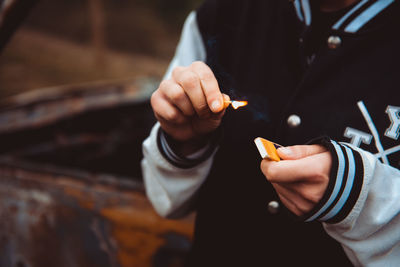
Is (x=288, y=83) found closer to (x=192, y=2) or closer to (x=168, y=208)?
(x=168, y=208)

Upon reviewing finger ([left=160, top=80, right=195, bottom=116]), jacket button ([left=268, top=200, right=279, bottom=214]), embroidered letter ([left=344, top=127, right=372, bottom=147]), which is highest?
embroidered letter ([left=344, top=127, right=372, bottom=147])

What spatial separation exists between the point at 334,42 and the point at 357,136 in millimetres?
279

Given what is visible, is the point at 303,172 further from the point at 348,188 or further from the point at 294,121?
the point at 294,121

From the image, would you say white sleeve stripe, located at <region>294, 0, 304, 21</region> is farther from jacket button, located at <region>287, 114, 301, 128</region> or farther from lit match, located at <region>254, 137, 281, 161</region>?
lit match, located at <region>254, 137, 281, 161</region>

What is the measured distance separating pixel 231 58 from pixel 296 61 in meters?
0.22

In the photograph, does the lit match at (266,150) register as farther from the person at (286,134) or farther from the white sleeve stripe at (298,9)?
the white sleeve stripe at (298,9)

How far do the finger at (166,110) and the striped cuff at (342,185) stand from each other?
1.32 ft


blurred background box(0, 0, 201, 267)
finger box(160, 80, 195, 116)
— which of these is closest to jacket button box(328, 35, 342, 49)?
finger box(160, 80, 195, 116)

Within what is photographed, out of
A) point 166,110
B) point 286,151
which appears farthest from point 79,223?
point 286,151

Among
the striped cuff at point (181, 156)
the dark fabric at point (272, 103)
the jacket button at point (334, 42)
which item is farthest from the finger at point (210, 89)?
the jacket button at point (334, 42)

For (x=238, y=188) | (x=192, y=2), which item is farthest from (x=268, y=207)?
(x=192, y=2)

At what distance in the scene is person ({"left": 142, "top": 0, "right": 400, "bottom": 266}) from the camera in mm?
671

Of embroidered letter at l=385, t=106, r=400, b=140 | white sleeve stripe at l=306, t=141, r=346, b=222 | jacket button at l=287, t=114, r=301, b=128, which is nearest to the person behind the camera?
white sleeve stripe at l=306, t=141, r=346, b=222

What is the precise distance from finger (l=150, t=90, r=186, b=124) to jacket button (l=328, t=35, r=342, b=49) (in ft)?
1.57
